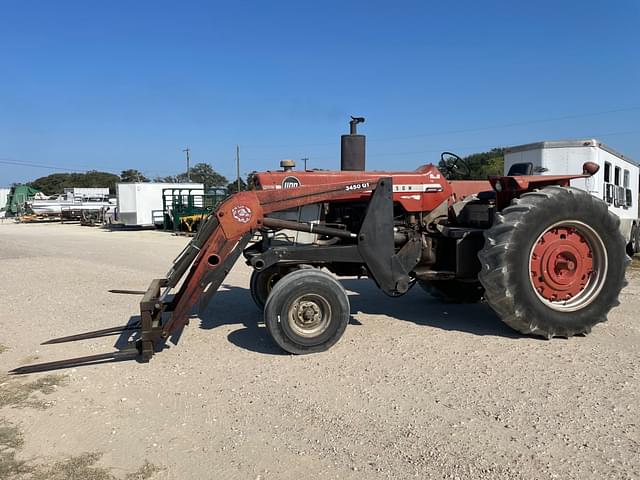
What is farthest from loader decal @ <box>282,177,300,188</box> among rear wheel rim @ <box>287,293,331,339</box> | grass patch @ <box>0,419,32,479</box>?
grass patch @ <box>0,419,32,479</box>

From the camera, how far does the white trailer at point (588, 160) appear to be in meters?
11.3

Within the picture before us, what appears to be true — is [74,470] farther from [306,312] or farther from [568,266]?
[568,266]

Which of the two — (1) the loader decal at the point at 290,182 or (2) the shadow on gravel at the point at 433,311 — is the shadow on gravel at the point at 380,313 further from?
(1) the loader decal at the point at 290,182

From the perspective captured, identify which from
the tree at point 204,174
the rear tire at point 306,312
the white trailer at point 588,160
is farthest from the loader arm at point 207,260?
the tree at point 204,174

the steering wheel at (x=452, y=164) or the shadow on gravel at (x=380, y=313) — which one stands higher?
the steering wheel at (x=452, y=164)

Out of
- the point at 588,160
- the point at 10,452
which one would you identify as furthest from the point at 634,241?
the point at 10,452

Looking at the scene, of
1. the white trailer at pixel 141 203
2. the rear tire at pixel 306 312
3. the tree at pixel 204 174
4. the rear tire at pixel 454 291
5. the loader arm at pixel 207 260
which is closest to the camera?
the loader arm at pixel 207 260

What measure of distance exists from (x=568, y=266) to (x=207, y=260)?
3.69 meters

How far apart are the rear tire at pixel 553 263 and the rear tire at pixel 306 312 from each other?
1.48 meters

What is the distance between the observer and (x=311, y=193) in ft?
17.7

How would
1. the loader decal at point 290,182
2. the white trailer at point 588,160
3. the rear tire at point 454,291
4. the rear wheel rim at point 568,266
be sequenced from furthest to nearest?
1. the white trailer at point 588,160
2. the rear tire at point 454,291
3. the loader decal at point 290,182
4. the rear wheel rim at point 568,266

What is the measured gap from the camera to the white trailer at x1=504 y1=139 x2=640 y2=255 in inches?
446

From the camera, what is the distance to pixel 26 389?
13.9 ft

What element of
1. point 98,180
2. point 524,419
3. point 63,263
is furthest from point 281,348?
point 98,180
